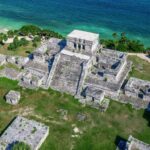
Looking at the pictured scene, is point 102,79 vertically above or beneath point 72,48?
beneath

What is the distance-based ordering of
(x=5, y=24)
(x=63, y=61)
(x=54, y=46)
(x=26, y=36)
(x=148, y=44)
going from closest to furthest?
(x=63, y=61) → (x=54, y=46) → (x=26, y=36) → (x=148, y=44) → (x=5, y=24)

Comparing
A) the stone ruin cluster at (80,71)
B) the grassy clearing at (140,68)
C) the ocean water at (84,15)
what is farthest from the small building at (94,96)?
the ocean water at (84,15)

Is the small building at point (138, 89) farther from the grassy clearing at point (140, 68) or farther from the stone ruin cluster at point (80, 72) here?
the grassy clearing at point (140, 68)

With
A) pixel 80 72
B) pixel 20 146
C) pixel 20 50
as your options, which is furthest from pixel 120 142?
pixel 20 50

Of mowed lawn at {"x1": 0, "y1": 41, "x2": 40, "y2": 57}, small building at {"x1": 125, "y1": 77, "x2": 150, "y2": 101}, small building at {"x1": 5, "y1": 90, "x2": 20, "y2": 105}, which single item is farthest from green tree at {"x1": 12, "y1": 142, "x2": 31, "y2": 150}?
mowed lawn at {"x1": 0, "y1": 41, "x2": 40, "y2": 57}

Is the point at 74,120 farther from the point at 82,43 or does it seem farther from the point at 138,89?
the point at 82,43

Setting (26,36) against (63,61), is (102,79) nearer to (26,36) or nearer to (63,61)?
(63,61)

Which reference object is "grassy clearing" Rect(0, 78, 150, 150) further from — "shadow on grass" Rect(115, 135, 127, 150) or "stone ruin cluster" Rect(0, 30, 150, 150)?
"stone ruin cluster" Rect(0, 30, 150, 150)

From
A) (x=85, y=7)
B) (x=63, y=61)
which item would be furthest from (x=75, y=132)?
(x=85, y=7)
